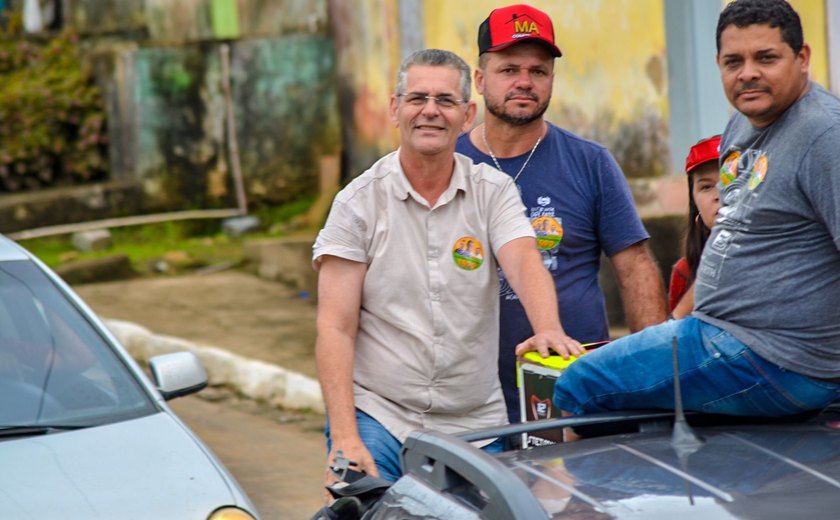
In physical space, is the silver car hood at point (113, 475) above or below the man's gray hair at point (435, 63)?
below

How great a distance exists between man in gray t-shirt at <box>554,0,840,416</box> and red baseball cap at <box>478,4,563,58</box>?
1.06 m

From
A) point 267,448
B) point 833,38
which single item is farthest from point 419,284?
point 267,448

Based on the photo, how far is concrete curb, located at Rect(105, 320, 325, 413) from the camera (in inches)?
304

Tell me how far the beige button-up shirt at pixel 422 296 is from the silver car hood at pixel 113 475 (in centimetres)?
82

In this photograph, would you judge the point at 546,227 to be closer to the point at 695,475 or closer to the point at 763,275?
the point at 763,275

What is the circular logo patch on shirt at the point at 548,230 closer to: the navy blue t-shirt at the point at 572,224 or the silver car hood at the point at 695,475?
the navy blue t-shirt at the point at 572,224

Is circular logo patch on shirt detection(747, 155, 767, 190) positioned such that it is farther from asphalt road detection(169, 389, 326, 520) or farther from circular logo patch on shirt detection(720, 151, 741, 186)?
asphalt road detection(169, 389, 326, 520)

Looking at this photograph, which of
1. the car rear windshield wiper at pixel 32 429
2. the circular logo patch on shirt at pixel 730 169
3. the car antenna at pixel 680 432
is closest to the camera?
the car antenna at pixel 680 432

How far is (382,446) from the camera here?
135 inches

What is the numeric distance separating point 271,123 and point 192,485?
9.08 meters

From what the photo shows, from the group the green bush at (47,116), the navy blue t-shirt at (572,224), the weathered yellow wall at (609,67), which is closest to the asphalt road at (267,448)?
the navy blue t-shirt at (572,224)

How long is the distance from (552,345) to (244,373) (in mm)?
5058

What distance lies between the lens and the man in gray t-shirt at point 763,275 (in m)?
2.73

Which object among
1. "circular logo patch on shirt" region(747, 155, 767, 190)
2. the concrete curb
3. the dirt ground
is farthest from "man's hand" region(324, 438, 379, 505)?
the dirt ground
